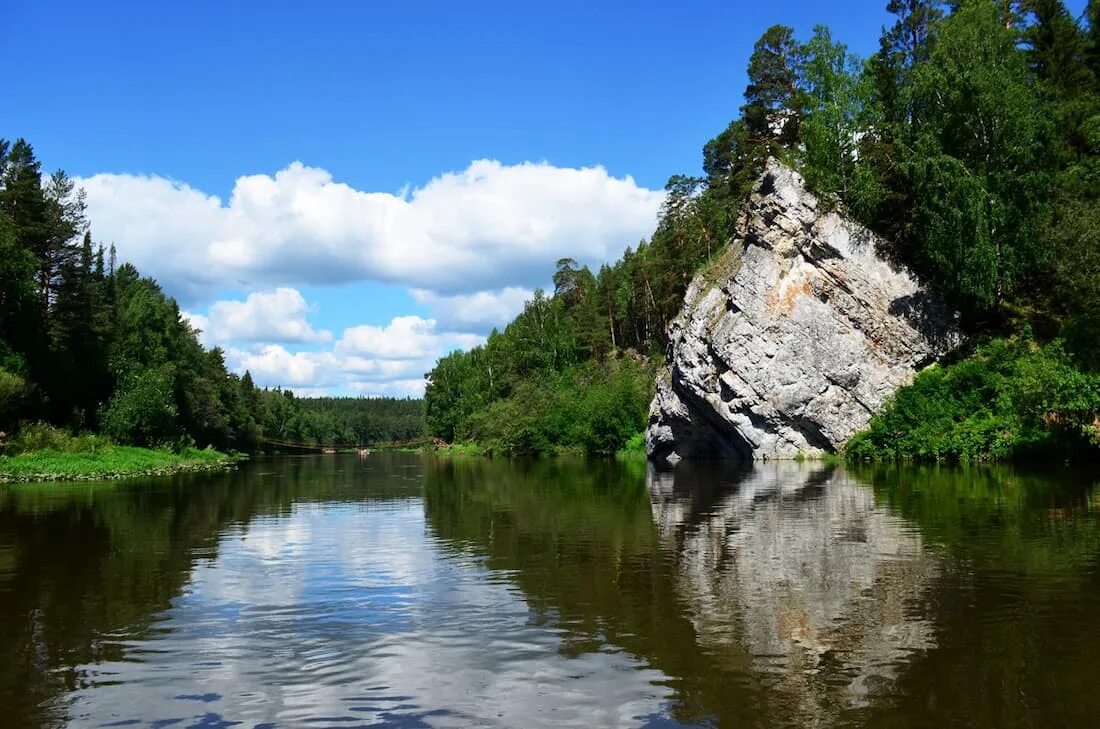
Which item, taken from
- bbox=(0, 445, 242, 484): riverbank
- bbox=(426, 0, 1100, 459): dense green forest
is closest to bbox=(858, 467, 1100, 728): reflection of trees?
bbox=(426, 0, 1100, 459): dense green forest

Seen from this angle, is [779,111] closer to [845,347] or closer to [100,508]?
[845,347]

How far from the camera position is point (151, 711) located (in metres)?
8.30

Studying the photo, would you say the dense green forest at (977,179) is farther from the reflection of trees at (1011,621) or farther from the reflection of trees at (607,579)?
the reflection of trees at (607,579)

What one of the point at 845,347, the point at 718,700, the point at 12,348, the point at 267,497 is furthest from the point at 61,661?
the point at 12,348

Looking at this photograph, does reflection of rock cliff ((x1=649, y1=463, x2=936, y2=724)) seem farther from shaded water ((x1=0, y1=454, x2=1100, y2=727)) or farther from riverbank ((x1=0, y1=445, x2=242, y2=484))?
riverbank ((x1=0, y1=445, x2=242, y2=484))

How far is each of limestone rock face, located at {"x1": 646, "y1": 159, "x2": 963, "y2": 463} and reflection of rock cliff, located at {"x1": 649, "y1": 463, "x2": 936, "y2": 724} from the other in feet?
103

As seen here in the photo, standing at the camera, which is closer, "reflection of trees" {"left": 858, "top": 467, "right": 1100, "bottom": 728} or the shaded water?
"reflection of trees" {"left": 858, "top": 467, "right": 1100, "bottom": 728}

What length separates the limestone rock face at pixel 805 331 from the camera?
5666 centimetres

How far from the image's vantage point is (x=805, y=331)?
58.8 metres

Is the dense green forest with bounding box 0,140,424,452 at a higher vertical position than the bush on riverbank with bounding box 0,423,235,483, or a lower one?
higher

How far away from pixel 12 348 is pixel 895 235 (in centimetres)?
7112

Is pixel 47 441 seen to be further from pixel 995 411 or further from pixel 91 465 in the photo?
pixel 995 411

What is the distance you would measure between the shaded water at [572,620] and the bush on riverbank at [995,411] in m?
15.0

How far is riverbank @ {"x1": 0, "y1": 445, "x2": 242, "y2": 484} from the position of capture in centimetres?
5278
